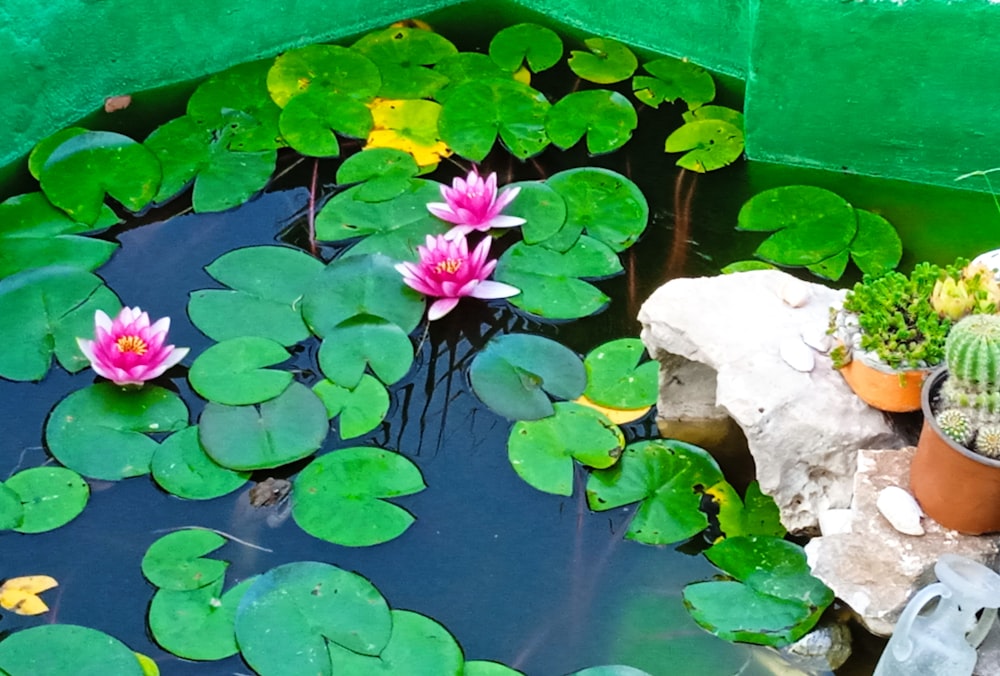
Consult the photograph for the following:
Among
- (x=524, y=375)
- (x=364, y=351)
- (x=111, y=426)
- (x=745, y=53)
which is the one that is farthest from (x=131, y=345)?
(x=745, y=53)

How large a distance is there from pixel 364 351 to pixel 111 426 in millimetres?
618

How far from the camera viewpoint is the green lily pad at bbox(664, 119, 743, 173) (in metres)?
3.37

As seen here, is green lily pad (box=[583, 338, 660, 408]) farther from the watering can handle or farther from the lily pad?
the watering can handle

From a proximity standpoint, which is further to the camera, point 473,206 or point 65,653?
point 473,206

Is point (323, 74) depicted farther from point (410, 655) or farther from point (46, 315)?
point (410, 655)

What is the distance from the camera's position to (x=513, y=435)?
104 inches

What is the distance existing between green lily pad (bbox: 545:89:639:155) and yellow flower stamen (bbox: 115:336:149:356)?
137 cm

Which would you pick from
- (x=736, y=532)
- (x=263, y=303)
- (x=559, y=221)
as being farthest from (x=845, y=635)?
(x=263, y=303)

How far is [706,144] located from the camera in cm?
343

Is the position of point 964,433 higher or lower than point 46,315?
higher

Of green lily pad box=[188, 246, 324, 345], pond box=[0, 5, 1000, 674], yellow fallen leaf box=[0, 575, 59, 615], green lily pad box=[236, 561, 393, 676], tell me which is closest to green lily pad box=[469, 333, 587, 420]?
pond box=[0, 5, 1000, 674]

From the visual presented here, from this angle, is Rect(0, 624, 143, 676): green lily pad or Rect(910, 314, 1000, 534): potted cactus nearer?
Rect(910, 314, 1000, 534): potted cactus

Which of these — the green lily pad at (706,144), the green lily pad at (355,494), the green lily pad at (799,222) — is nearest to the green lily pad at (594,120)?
the green lily pad at (706,144)

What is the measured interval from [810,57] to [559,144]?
752 mm
